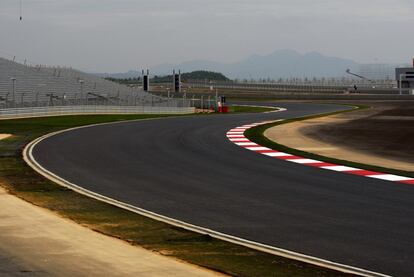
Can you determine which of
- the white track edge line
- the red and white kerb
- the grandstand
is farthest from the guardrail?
the white track edge line

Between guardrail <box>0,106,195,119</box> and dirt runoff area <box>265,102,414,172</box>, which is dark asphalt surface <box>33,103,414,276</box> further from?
guardrail <box>0,106,195,119</box>

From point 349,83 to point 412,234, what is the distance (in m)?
142

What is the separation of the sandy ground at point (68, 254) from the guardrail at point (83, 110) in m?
32.4

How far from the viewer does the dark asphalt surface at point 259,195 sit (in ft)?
28.3

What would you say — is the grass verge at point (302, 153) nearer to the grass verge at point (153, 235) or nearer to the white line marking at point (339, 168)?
the white line marking at point (339, 168)

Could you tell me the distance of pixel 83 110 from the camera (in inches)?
1897

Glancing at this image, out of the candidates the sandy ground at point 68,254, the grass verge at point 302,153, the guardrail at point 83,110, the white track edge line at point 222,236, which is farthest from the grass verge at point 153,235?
the guardrail at point 83,110

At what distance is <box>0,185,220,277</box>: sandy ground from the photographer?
7105mm

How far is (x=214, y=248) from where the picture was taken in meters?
8.32

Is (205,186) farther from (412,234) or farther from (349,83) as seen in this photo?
(349,83)

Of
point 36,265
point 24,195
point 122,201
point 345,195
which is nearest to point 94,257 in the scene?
point 36,265

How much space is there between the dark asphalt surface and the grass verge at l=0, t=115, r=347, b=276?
0.56 m

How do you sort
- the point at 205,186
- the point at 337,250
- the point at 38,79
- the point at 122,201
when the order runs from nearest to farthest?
the point at 337,250
the point at 122,201
the point at 205,186
the point at 38,79

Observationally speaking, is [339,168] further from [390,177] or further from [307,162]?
[390,177]
